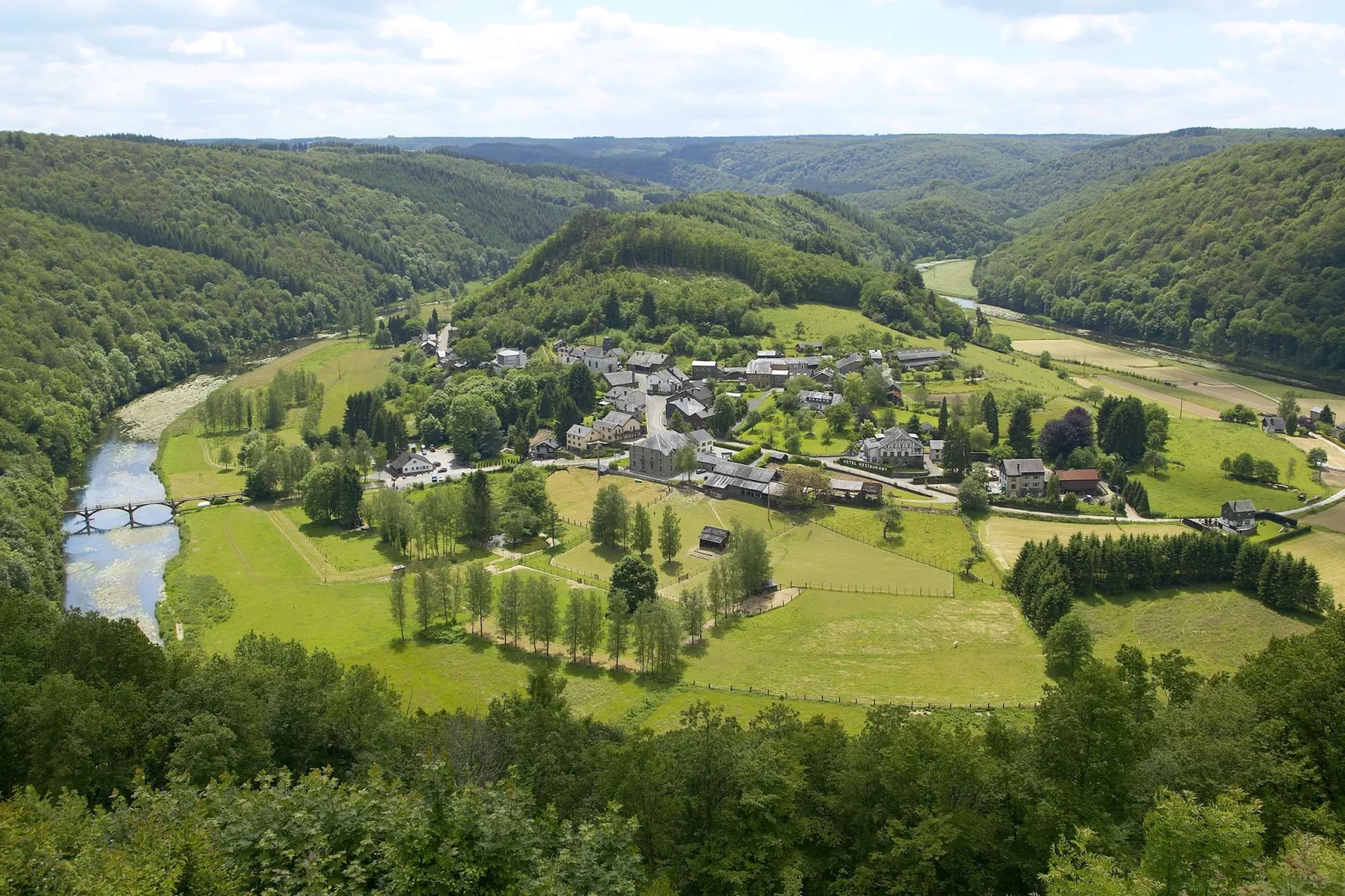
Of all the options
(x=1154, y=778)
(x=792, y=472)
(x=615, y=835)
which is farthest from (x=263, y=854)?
(x=792, y=472)

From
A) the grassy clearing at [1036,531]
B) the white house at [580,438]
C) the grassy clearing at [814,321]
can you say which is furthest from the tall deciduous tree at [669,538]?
the grassy clearing at [814,321]

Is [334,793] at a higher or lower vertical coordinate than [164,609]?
higher

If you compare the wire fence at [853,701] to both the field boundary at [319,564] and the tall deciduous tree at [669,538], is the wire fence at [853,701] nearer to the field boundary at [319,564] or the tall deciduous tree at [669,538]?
the tall deciduous tree at [669,538]

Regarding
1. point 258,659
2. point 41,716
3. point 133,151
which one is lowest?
point 258,659

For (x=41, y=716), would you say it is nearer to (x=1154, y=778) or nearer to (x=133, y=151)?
(x=1154, y=778)

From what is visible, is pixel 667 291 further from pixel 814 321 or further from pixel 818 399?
pixel 818 399

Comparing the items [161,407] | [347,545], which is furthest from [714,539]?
[161,407]
